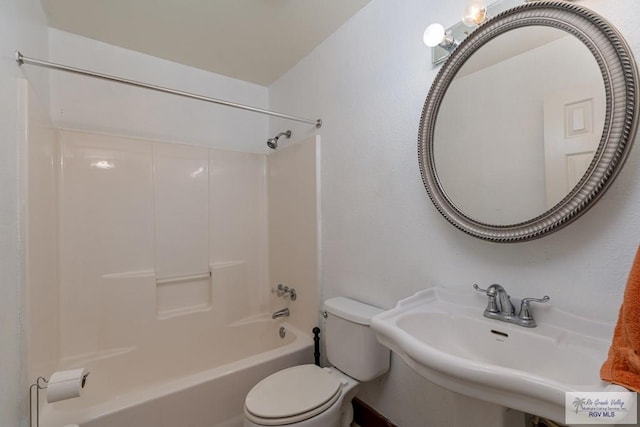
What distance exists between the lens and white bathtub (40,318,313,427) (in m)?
1.14

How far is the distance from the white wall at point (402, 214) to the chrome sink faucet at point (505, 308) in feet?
0.18

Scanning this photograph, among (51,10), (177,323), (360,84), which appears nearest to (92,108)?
(51,10)

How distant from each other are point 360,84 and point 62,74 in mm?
1851

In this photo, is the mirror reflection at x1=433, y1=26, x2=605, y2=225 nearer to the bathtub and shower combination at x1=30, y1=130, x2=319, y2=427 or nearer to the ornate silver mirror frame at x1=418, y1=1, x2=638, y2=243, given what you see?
the ornate silver mirror frame at x1=418, y1=1, x2=638, y2=243

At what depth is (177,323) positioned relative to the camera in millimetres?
1961

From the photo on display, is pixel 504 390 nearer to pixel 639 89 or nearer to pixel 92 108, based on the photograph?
pixel 639 89

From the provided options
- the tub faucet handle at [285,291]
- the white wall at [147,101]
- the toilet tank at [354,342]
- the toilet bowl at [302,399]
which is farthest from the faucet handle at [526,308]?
the white wall at [147,101]

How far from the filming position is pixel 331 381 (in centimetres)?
131

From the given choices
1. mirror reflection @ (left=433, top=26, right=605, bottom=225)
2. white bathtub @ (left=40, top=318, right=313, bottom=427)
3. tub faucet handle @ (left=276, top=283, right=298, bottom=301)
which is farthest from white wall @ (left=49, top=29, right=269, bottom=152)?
mirror reflection @ (left=433, top=26, right=605, bottom=225)

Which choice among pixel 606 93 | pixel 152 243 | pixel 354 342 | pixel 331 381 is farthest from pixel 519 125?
pixel 152 243

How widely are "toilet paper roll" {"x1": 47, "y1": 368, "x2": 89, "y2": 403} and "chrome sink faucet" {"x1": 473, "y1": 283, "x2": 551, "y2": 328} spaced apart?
154 cm

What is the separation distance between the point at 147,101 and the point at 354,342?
211cm

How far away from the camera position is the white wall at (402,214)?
2.58 ft

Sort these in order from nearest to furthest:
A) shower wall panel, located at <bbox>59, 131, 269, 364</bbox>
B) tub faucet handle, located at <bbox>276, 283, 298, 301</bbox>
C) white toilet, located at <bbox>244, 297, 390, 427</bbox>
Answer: white toilet, located at <bbox>244, 297, 390, 427</bbox>, shower wall panel, located at <bbox>59, 131, 269, 364</bbox>, tub faucet handle, located at <bbox>276, 283, 298, 301</bbox>
